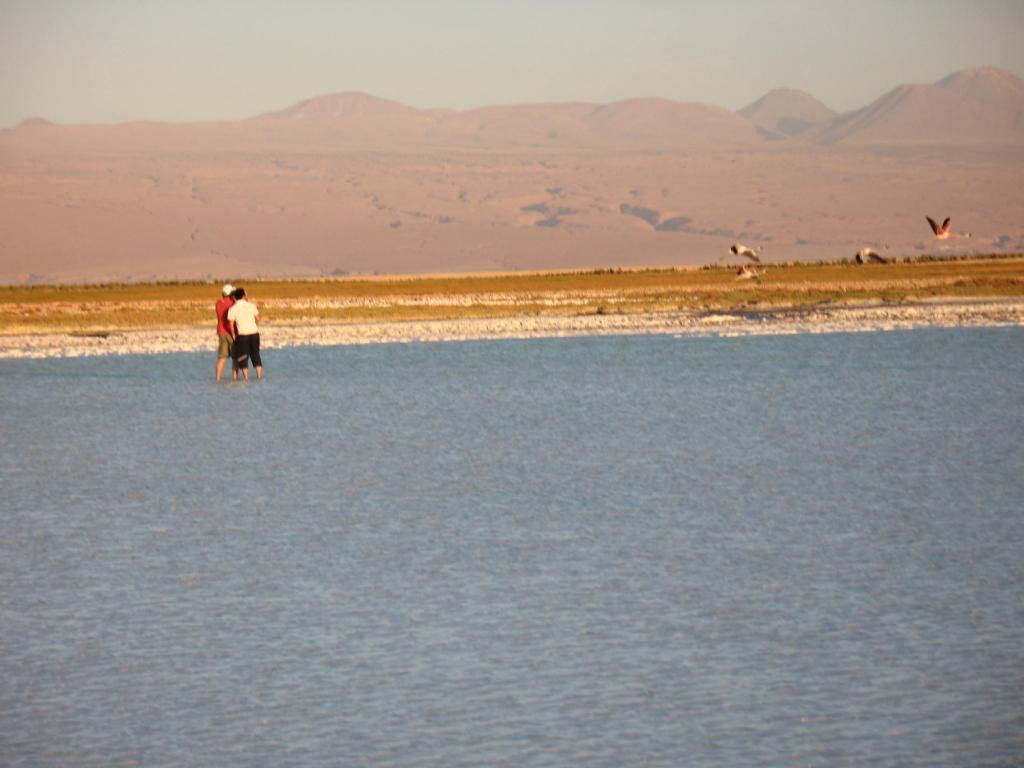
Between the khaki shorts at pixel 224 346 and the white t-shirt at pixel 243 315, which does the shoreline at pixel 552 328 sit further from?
the white t-shirt at pixel 243 315

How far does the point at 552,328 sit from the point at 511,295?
54.7 ft

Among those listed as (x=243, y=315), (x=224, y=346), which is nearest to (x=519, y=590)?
(x=243, y=315)

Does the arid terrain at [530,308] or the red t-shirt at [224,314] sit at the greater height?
the red t-shirt at [224,314]

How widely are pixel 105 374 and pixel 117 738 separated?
75.5 feet

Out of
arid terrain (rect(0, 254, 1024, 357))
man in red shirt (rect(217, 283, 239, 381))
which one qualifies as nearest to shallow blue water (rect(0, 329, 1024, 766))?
man in red shirt (rect(217, 283, 239, 381))

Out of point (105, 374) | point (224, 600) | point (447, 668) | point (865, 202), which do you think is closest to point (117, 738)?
point (447, 668)

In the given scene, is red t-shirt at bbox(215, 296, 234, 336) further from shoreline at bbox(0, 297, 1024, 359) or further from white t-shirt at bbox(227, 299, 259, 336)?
shoreline at bbox(0, 297, 1024, 359)

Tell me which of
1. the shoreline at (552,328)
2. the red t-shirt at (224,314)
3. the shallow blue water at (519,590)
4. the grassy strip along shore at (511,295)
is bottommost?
the shallow blue water at (519,590)

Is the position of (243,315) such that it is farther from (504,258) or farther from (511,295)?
(504,258)

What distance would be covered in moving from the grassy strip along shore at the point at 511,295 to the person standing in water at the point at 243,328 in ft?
51.6

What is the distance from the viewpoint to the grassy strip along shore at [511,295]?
46000 mm

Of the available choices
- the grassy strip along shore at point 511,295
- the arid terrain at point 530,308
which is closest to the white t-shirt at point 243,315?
the arid terrain at point 530,308

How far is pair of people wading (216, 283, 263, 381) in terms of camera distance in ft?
83.8

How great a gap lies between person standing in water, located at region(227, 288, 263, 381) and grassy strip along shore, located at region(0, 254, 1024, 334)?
15.7m
